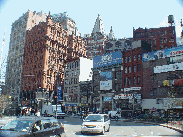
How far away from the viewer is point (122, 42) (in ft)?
297

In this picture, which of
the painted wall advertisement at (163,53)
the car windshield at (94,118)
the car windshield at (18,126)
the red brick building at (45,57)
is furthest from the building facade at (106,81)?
the car windshield at (18,126)

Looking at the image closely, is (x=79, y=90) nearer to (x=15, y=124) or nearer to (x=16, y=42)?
(x=16, y=42)

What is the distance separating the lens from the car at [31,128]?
934cm

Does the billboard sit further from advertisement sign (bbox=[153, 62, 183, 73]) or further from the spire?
the spire

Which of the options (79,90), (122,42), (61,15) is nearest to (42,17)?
(61,15)

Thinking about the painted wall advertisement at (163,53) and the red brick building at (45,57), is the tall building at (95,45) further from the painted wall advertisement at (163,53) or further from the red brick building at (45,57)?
the painted wall advertisement at (163,53)

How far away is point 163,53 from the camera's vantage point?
155 feet

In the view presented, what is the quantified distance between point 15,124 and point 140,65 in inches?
1755

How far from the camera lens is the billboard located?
57.3 meters

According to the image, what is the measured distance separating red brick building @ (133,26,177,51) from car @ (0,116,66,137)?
6971 cm

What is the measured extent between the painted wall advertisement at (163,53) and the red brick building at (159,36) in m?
27.3

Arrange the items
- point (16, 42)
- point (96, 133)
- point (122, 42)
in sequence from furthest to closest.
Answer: point (16, 42), point (122, 42), point (96, 133)

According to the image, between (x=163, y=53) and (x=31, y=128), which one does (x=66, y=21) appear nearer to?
(x=163, y=53)

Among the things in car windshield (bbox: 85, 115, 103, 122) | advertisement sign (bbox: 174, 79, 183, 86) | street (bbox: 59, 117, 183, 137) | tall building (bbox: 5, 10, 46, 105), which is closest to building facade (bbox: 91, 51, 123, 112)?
advertisement sign (bbox: 174, 79, 183, 86)
